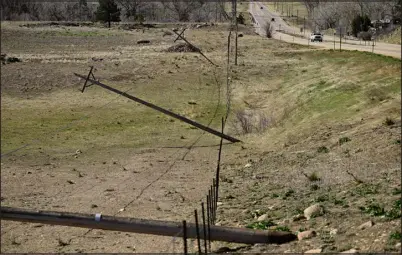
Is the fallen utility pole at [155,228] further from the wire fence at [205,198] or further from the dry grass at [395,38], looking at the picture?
the dry grass at [395,38]

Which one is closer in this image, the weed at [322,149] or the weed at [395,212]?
the weed at [395,212]

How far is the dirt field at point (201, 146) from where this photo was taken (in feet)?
48.2

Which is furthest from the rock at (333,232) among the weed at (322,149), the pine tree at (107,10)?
the pine tree at (107,10)

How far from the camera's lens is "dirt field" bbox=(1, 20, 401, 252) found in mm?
14688

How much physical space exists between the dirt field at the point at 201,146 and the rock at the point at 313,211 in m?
0.27

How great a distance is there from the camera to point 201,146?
89.1 feet

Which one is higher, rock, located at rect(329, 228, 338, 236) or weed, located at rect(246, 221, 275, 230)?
rock, located at rect(329, 228, 338, 236)

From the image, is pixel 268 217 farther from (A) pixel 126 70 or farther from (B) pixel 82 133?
(A) pixel 126 70

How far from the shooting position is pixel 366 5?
85.8 meters

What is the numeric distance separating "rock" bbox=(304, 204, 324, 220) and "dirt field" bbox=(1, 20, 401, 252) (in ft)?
0.90

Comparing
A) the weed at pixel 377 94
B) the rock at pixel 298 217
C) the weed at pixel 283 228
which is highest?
the weed at pixel 377 94

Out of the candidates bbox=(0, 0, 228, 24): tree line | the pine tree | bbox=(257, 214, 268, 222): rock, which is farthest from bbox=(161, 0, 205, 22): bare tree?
A: bbox=(257, 214, 268, 222): rock

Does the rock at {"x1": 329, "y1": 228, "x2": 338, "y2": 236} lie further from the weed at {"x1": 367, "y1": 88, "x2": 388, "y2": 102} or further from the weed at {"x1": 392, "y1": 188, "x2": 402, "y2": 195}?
the weed at {"x1": 367, "y1": 88, "x2": 388, "y2": 102}

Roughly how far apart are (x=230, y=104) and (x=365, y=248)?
2587 centimetres
